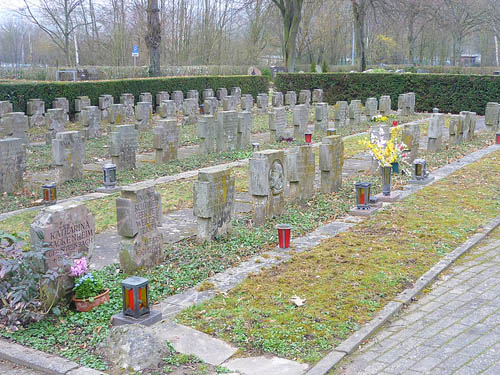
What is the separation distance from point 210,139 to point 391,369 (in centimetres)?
1159

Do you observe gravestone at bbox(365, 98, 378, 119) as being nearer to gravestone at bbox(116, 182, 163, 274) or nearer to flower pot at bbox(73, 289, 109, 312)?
gravestone at bbox(116, 182, 163, 274)

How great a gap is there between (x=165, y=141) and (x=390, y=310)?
9.55 metres

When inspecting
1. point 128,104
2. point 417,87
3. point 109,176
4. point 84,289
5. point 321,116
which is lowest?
point 84,289

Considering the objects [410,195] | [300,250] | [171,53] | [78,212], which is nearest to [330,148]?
[410,195]

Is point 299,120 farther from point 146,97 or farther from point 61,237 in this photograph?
point 61,237

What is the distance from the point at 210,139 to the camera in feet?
52.5

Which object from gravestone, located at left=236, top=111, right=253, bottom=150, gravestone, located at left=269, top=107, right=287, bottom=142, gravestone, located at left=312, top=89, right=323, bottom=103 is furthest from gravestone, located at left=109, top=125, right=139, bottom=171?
gravestone, located at left=312, top=89, right=323, bottom=103

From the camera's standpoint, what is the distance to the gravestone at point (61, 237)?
5887mm

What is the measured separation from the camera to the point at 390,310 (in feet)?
20.1

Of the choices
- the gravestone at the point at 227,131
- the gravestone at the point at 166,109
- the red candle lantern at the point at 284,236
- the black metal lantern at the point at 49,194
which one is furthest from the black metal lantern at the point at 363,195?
the gravestone at the point at 166,109

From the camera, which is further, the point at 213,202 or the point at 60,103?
the point at 60,103

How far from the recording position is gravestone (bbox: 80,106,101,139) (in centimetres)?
1842

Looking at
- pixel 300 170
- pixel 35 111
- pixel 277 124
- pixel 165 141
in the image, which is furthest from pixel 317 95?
pixel 300 170

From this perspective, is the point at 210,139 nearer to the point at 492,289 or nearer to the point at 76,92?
the point at 76,92
